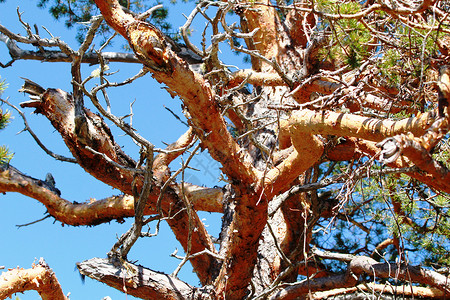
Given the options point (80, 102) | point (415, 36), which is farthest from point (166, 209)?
point (415, 36)

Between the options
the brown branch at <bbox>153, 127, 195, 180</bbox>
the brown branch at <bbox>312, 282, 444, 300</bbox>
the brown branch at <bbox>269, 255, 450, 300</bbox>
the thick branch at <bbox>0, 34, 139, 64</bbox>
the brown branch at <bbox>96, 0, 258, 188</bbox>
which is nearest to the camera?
the brown branch at <bbox>96, 0, 258, 188</bbox>

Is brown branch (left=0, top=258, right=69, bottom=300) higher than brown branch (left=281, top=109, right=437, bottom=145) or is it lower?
lower

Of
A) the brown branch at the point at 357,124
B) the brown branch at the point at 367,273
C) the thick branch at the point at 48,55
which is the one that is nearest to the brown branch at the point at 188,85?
the brown branch at the point at 357,124

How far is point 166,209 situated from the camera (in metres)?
3.06

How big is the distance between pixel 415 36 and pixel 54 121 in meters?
1.97

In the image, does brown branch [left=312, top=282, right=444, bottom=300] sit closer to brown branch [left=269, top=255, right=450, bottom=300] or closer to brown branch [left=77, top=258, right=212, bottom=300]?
brown branch [left=269, top=255, right=450, bottom=300]

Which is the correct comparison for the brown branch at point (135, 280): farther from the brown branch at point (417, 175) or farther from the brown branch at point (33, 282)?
the brown branch at point (417, 175)

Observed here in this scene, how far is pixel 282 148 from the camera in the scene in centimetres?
313

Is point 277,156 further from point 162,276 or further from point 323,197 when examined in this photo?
point 162,276

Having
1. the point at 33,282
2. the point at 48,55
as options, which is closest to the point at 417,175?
the point at 33,282

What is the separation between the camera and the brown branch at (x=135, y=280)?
2551 millimetres

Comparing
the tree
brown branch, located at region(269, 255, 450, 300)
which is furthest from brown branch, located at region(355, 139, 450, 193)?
brown branch, located at region(269, 255, 450, 300)

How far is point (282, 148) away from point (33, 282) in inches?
64.0

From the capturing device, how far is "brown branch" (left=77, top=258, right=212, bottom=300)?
255cm
